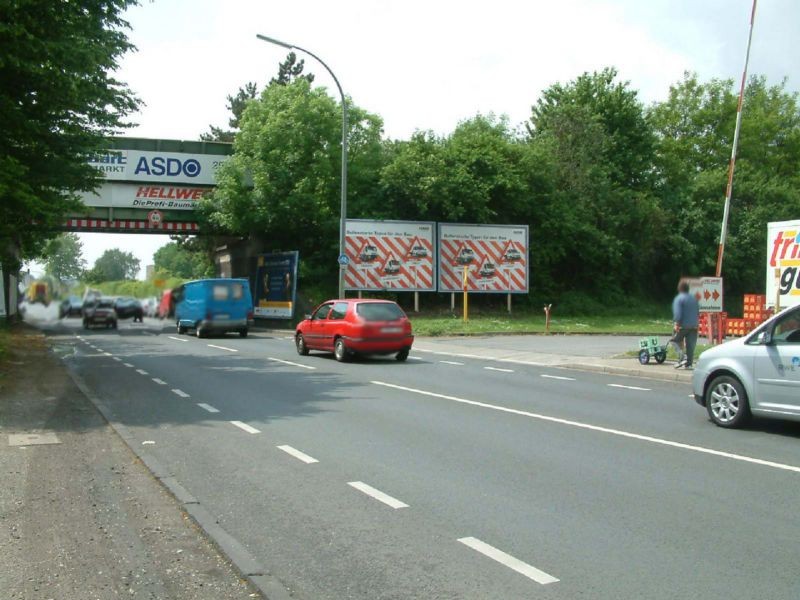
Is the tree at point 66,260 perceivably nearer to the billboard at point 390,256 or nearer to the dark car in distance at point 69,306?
the dark car in distance at point 69,306

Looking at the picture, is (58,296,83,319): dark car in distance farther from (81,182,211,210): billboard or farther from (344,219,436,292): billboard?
(81,182,211,210): billboard

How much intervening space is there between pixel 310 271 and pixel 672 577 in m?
33.1

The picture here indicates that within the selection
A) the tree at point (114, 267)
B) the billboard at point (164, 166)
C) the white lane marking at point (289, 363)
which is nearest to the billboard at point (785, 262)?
the white lane marking at point (289, 363)

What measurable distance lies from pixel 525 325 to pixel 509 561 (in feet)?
95.2

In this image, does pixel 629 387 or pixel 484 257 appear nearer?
pixel 629 387

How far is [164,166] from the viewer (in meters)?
39.8

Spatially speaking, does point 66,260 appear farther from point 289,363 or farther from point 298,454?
point 298,454

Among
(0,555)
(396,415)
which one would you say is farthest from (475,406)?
(0,555)

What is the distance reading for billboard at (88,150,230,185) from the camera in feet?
128

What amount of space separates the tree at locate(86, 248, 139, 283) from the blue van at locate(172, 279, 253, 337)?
13.4 m

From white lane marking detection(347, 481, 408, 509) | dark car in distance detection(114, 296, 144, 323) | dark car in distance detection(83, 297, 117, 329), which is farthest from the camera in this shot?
dark car in distance detection(114, 296, 144, 323)

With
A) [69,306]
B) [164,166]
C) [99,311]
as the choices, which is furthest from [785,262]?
[164,166]

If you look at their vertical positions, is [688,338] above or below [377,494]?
above

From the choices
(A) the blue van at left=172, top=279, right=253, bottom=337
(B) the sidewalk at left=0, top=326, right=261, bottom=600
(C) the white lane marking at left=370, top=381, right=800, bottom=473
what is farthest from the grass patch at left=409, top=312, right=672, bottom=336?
(B) the sidewalk at left=0, top=326, right=261, bottom=600
